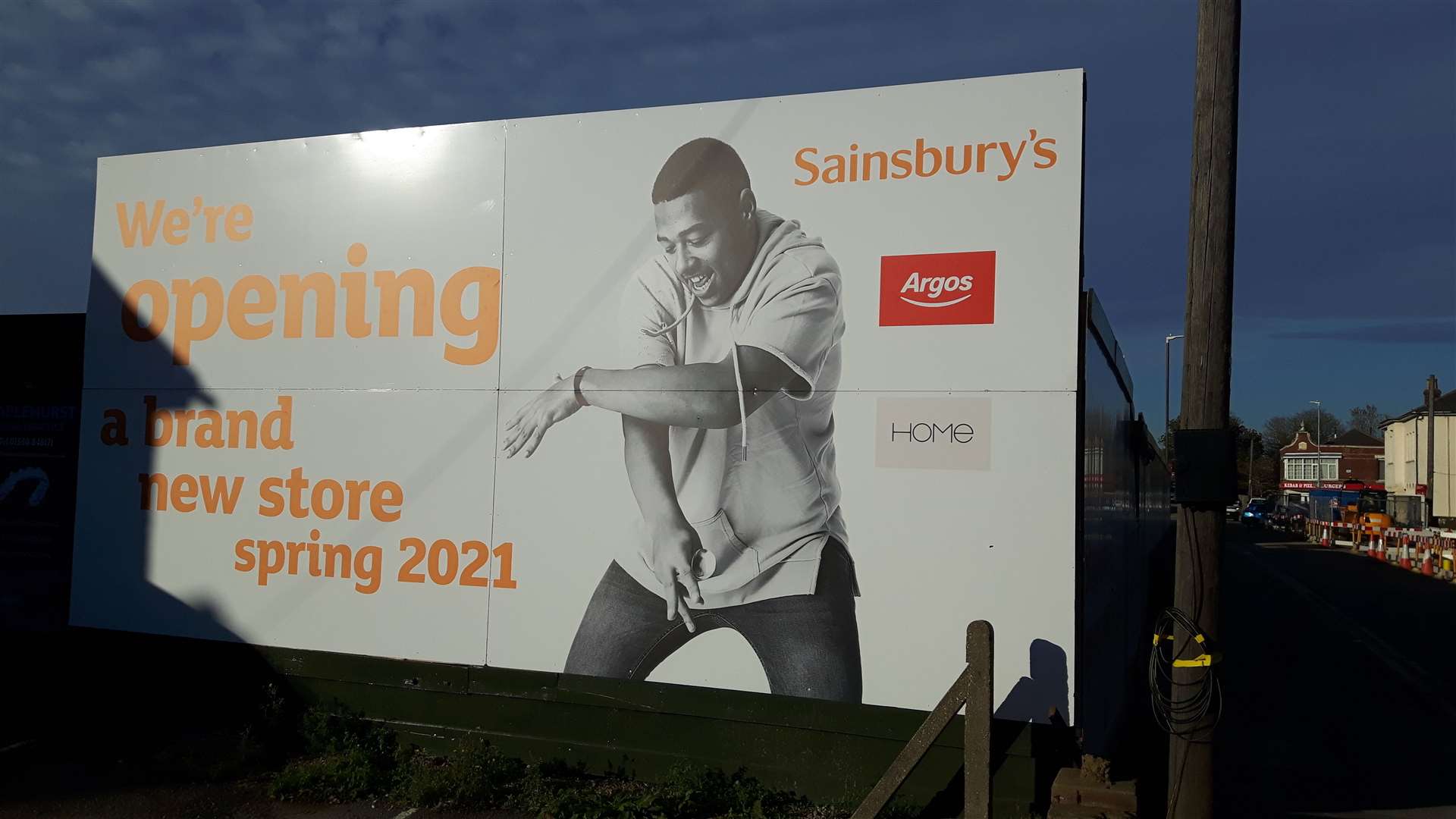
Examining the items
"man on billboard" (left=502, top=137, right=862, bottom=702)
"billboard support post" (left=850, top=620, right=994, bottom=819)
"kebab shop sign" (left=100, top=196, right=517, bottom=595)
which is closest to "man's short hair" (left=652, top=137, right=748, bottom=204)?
"man on billboard" (left=502, top=137, right=862, bottom=702)

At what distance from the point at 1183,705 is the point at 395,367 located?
5.30 m

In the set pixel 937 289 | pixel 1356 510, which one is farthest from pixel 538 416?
pixel 1356 510

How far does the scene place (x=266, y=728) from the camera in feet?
23.7

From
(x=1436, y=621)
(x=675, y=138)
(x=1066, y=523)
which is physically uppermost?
(x=675, y=138)

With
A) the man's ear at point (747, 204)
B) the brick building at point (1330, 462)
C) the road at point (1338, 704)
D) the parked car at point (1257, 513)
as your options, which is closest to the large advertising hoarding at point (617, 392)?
the man's ear at point (747, 204)

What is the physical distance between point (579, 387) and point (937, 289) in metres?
2.34

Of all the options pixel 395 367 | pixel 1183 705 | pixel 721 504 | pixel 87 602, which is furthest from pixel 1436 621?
pixel 87 602

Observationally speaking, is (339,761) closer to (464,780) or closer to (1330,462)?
(464,780)

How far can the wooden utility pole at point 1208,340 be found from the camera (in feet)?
18.4

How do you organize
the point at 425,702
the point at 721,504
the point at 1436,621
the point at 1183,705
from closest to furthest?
the point at 1183,705, the point at 721,504, the point at 425,702, the point at 1436,621

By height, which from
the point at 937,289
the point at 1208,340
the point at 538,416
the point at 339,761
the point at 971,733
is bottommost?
the point at 339,761

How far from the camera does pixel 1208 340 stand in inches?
222

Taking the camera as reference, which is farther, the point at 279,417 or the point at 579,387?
the point at 279,417

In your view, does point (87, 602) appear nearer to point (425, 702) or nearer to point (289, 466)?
point (289, 466)
